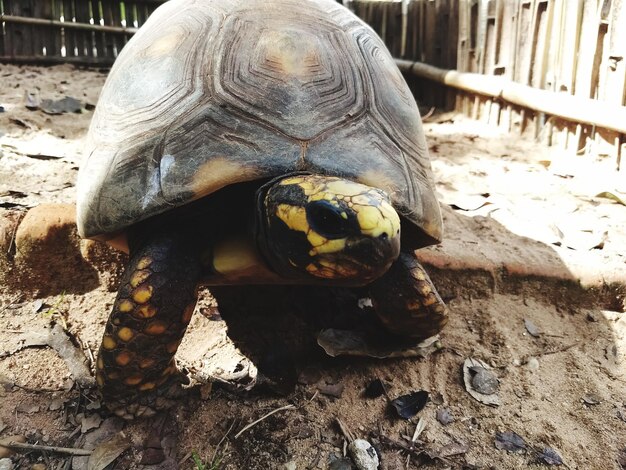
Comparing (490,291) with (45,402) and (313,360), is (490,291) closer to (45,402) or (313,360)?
(313,360)

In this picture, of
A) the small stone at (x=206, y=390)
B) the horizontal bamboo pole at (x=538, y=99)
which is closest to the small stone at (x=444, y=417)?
the small stone at (x=206, y=390)

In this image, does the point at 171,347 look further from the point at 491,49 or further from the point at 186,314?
the point at 491,49

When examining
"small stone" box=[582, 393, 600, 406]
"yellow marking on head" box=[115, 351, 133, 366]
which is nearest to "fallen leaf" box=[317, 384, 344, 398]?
"yellow marking on head" box=[115, 351, 133, 366]

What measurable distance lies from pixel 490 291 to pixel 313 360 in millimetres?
1059

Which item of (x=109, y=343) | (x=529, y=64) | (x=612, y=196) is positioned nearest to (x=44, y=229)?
(x=109, y=343)

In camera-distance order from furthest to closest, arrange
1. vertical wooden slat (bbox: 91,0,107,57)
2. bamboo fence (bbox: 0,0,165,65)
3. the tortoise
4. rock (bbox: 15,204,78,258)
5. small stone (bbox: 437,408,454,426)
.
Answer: vertical wooden slat (bbox: 91,0,107,57) → bamboo fence (bbox: 0,0,165,65) → rock (bbox: 15,204,78,258) → small stone (bbox: 437,408,454,426) → the tortoise

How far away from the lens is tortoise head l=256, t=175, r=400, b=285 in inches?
59.5

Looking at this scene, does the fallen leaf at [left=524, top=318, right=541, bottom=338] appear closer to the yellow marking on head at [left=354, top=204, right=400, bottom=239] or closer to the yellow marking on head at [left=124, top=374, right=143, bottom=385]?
the yellow marking on head at [left=354, top=204, right=400, bottom=239]

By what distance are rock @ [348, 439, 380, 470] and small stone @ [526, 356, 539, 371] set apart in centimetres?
87

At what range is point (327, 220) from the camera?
1551mm

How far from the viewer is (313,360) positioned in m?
2.27

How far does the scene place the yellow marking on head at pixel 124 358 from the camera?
182 centimetres

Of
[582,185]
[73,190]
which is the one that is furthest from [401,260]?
[582,185]

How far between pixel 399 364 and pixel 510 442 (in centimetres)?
52
